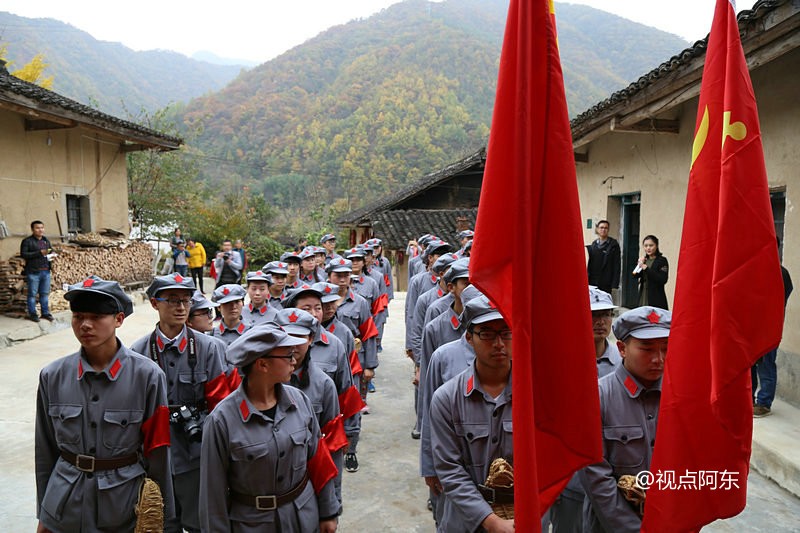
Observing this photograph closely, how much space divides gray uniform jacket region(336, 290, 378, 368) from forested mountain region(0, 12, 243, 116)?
97376 millimetres

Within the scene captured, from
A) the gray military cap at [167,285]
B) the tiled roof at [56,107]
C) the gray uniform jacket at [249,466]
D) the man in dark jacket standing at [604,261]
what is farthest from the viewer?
the tiled roof at [56,107]

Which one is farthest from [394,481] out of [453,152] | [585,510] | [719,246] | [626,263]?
[453,152]

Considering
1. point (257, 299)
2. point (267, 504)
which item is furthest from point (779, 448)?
point (257, 299)

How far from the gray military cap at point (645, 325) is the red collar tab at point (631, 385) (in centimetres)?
23

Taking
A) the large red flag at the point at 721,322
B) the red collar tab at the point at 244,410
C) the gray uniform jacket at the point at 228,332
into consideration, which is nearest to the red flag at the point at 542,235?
the large red flag at the point at 721,322

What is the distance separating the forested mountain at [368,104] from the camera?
6625cm

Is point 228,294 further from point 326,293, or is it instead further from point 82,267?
point 82,267

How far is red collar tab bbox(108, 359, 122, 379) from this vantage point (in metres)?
3.24

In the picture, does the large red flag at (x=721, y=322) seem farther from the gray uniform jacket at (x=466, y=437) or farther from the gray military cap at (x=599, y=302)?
the gray military cap at (x=599, y=302)

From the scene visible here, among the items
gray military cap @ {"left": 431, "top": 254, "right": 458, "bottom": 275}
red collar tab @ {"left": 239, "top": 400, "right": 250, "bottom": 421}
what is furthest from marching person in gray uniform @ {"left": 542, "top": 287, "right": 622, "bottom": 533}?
gray military cap @ {"left": 431, "top": 254, "right": 458, "bottom": 275}

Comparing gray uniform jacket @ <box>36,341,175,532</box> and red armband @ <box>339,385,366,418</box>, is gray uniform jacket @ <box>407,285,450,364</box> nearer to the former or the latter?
red armband @ <box>339,385,366,418</box>

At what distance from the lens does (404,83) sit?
87.1 m

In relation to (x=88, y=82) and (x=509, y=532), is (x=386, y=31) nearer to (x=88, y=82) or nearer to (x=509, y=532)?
(x=88, y=82)

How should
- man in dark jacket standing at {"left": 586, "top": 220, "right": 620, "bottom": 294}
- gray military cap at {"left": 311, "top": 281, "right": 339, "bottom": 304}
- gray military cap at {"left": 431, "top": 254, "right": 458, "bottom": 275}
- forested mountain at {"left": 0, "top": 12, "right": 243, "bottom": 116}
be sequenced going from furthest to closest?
1. forested mountain at {"left": 0, "top": 12, "right": 243, "bottom": 116}
2. man in dark jacket standing at {"left": 586, "top": 220, "right": 620, "bottom": 294}
3. gray military cap at {"left": 431, "top": 254, "right": 458, "bottom": 275}
4. gray military cap at {"left": 311, "top": 281, "right": 339, "bottom": 304}
